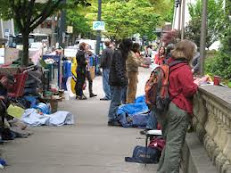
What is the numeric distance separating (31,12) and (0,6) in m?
0.80

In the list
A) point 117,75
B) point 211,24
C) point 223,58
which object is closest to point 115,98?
point 117,75

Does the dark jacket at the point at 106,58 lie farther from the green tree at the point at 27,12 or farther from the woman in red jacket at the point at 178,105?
the woman in red jacket at the point at 178,105

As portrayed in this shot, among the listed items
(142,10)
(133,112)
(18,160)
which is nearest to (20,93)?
(133,112)

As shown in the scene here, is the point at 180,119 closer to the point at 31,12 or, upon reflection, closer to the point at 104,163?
the point at 104,163

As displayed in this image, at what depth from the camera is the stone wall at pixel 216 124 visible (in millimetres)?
4727

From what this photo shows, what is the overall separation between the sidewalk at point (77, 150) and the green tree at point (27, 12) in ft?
10.5

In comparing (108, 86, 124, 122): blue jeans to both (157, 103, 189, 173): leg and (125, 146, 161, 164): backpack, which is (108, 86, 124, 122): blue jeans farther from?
(157, 103, 189, 173): leg

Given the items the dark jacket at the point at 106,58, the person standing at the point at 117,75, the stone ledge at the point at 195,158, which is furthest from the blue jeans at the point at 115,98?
the dark jacket at the point at 106,58

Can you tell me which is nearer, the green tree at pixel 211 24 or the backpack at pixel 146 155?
the backpack at pixel 146 155

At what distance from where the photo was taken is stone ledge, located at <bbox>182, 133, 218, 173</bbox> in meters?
5.33

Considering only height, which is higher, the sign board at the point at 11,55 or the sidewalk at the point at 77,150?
the sign board at the point at 11,55

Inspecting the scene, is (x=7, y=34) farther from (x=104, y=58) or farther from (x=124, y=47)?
(x=124, y=47)

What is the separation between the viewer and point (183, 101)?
20.9ft

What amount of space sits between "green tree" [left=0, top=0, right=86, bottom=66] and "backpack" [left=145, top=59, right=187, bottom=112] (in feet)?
28.5
